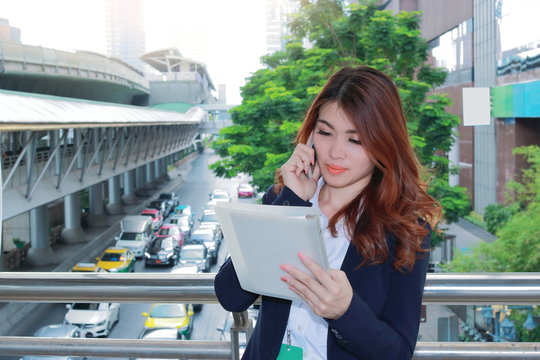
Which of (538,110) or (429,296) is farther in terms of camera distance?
(538,110)

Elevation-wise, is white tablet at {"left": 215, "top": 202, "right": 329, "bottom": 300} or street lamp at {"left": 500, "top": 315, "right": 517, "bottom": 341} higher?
white tablet at {"left": 215, "top": 202, "right": 329, "bottom": 300}

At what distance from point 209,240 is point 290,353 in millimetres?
12992

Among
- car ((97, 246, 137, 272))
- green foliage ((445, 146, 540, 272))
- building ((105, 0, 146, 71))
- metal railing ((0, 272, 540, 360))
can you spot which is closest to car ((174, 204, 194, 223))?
building ((105, 0, 146, 71))

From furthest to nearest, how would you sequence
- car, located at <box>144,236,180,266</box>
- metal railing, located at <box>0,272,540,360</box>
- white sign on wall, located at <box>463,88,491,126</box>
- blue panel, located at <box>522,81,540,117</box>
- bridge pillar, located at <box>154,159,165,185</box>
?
bridge pillar, located at <box>154,159,165,185</box>, car, located at <box>144,236,180,266</box>, blue panel, located at <box>522,81,540,117</box>, white sign on wall, located at <box>463,88,491,126</box>, metal railing, located at <box>0,272,540,360</box>

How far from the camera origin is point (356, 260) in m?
1.13

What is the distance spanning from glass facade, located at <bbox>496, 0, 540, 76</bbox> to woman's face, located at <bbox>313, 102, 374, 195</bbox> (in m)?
9.67

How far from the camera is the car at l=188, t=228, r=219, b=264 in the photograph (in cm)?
1304

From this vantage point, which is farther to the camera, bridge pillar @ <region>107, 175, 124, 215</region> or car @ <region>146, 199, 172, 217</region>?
bridge pillar @ <region>107, 175, 124, 215</region>

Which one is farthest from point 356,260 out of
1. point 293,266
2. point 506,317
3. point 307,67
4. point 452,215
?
point 307,67

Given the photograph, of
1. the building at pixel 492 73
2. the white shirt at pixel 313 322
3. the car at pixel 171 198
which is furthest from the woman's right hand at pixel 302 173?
the car at pixel 171 198

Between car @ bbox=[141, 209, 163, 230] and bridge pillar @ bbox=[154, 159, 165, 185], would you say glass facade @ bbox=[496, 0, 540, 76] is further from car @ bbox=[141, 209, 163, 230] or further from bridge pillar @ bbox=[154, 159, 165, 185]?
bridge pillar @ bbox=[154, 159, 165, 185]

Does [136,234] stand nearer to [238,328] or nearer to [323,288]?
[238,328]

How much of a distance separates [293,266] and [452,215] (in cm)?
953

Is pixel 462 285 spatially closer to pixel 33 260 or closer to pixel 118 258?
pixel 118 258
